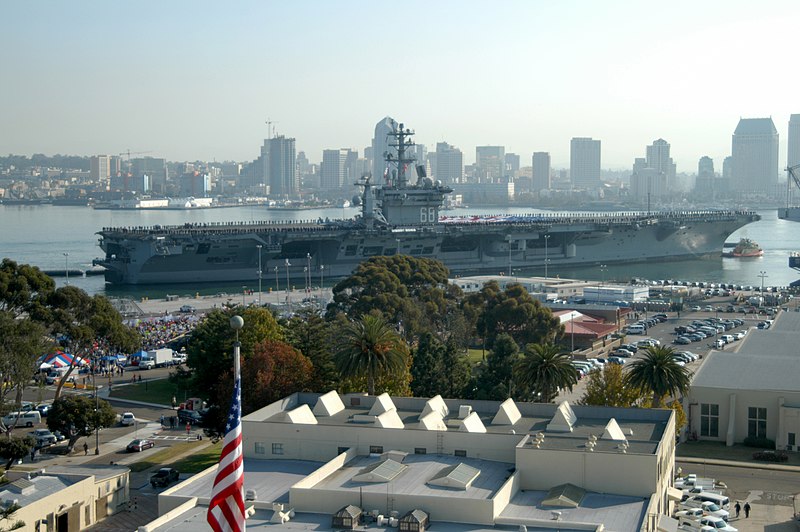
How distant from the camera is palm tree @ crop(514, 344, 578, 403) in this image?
2666 centimetres

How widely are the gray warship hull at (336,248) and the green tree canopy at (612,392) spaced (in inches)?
1529

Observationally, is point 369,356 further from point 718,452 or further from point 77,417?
point 718,452

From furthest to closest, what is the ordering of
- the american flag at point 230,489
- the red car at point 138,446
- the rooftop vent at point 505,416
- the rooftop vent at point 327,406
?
the red car at point 138,446, the rooftop vent at point 327,406, the rooftop vent at point 505,416, the american flag at point 230,489

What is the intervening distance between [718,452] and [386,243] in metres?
46.2

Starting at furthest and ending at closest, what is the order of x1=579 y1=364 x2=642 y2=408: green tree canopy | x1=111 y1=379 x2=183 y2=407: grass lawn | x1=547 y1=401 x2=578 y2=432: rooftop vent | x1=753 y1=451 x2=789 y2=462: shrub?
x1=111 y1=379 x2=183 y2=407: grass lawn < x1=579 y1=364 x2=642 y2=408: green tree canopy < x1=753 y1=451 x2=789 y2=462: shrub < x1=547 y1=401 x2=578 y2=432: rooftop vent

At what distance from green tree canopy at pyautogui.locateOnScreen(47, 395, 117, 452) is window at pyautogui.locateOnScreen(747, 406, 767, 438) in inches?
647

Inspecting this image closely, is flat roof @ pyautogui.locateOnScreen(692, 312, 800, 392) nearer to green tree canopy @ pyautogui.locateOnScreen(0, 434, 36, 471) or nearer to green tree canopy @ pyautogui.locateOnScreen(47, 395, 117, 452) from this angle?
green tree canopy @ pyautogui.locateOnScreen(47, 395, 117, 452)

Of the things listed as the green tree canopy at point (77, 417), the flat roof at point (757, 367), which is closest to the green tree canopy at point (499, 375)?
the flat roof at point (757, 367)

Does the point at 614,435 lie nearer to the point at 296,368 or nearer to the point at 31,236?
the point at 296,368

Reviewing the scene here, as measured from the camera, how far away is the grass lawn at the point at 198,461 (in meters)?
25.2

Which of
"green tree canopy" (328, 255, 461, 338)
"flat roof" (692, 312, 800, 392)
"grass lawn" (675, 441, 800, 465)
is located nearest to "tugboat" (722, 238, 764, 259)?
"green tree canopy" (328, 255, 461, 338)

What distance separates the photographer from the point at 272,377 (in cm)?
2562

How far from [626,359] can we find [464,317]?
681cm

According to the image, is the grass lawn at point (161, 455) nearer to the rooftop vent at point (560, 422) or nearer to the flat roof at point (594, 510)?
the rooftop vent at point (560, 422)
